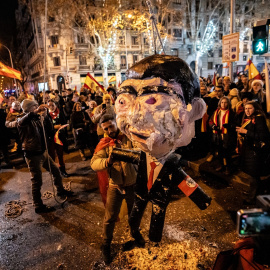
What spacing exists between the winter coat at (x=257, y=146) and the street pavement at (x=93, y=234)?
2.45 ft

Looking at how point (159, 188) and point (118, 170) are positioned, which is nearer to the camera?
point (159, 188)

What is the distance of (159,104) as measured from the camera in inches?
67.0

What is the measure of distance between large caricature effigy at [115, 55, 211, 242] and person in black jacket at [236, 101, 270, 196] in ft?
7.68

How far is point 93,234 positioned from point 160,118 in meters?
2.61

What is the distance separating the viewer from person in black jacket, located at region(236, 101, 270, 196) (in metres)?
3.87

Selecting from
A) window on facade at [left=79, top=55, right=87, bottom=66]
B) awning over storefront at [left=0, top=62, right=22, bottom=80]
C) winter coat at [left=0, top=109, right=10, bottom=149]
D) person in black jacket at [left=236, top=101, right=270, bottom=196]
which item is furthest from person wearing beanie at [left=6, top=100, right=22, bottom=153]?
window on facade at [left=79, top=55, right=87, bottom=66]

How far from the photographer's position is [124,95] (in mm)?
1890

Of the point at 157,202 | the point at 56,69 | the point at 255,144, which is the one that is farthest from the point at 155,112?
the point at 56,69

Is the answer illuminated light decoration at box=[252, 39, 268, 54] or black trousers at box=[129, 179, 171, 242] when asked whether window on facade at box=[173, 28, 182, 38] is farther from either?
black trousers at box=[129, 179, 171, 242]

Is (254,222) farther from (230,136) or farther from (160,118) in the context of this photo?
(230,136)

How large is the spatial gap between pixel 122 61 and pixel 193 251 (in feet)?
107

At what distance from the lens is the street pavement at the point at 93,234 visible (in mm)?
2938

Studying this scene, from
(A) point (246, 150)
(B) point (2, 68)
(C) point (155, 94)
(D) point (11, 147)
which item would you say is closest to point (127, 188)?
(C) point (155, 94)

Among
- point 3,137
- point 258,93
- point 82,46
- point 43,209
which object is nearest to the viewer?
point 43,209
